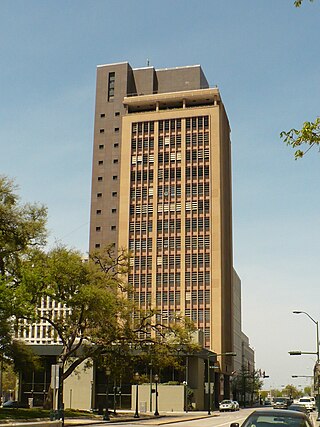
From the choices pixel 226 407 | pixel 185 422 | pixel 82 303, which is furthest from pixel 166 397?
pixel 82 303

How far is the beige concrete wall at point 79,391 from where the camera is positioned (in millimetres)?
82875

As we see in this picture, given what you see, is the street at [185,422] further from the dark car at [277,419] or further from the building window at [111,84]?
the building window at [111,84]

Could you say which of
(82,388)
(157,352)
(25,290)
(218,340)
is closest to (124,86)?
(218,340)

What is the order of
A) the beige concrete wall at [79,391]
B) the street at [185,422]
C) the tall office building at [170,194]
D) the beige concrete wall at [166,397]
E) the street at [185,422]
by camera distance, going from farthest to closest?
the tall office building at [170,194] < the beige concrete wall at [79,391] < the beige concrete wall at [166,397] < the street at [185,422] < the street at [185,422]

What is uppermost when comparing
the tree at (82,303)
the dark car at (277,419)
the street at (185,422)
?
the tree at (82,303)

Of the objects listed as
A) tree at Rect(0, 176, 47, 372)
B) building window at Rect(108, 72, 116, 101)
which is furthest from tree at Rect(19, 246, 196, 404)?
building window at Rect(108, 72, 116, 101)

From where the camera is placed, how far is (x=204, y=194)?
387ft

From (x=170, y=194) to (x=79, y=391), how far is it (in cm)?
4719

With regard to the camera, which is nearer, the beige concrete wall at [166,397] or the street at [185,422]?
the street at [185,422]

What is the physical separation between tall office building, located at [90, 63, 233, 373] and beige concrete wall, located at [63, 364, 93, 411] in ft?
95.3

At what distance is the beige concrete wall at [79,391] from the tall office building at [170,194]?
2903 cm

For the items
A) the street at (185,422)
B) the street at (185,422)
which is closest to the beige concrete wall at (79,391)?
the street at (185,422)

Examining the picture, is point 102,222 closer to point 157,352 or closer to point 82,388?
point 82,388

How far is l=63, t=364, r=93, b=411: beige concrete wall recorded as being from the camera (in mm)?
82875
